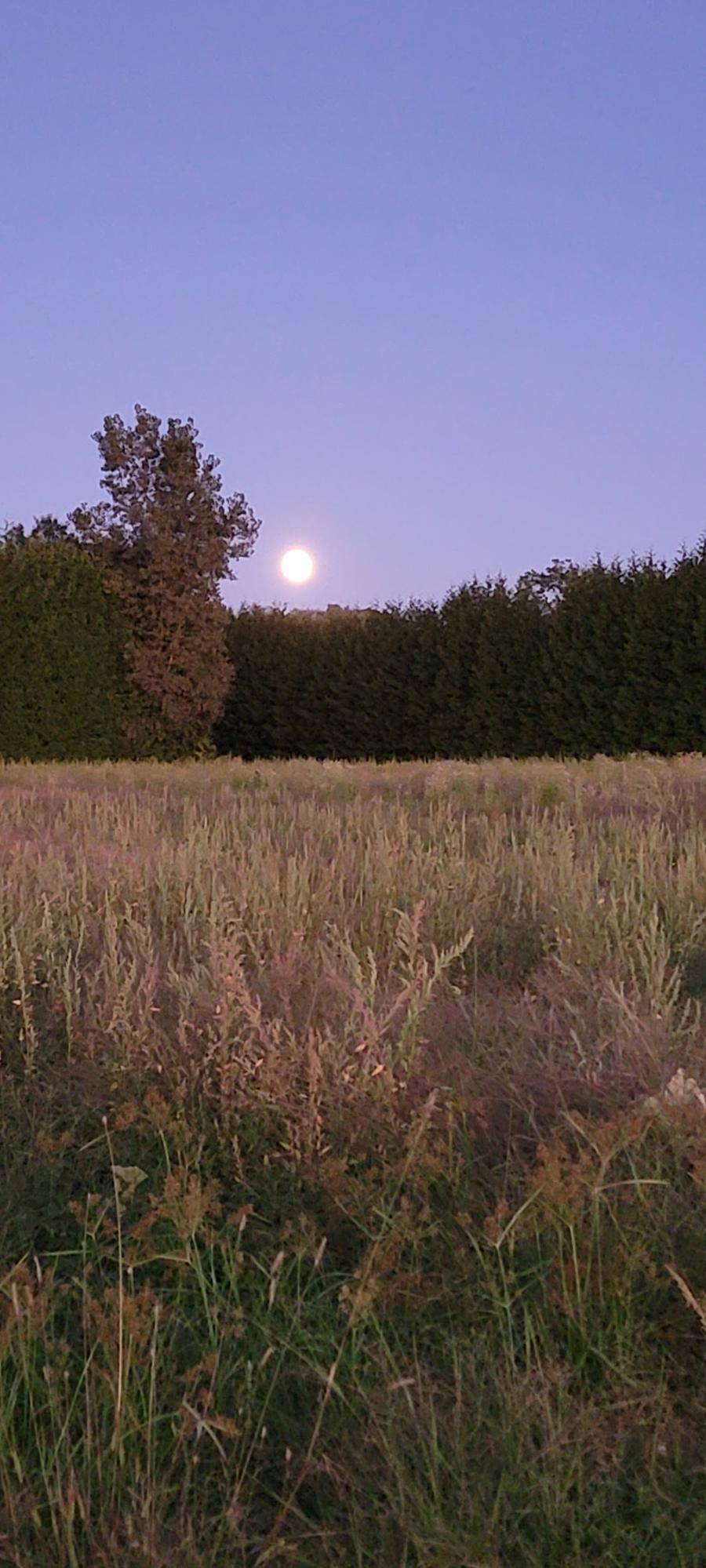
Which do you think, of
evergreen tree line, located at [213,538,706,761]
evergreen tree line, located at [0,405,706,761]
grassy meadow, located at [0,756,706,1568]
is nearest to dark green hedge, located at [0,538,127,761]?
evergreen tree line, located at [0,405,706,761]

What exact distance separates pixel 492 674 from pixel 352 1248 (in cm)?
2007

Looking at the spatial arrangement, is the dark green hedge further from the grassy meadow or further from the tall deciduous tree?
the grassy meadow

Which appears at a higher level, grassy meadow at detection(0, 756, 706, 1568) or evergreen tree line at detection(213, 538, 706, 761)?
evergreen tree line at detection(213, 538, 706, 761)

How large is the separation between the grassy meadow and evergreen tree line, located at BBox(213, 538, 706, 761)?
15526 mm

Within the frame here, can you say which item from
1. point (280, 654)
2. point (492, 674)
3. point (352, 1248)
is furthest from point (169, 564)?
point (352, 1248)

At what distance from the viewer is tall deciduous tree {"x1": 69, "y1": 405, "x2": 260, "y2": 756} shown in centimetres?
2498

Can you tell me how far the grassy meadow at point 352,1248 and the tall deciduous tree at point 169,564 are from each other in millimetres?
20892

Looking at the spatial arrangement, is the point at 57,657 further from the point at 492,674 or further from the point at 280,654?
the point at 492,674

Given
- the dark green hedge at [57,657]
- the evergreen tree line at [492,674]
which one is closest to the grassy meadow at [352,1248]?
the evergreen tree line at [492,674]

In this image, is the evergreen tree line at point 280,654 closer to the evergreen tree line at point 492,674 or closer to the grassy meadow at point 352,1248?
the evergreen tree line at point 492,674

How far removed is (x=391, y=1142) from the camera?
270cm

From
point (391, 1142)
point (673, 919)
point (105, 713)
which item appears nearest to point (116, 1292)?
point (391, 1142)

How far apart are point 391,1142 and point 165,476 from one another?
2479 cm

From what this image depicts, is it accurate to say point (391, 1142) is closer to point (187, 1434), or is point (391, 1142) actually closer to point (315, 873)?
point (187, 1434)
